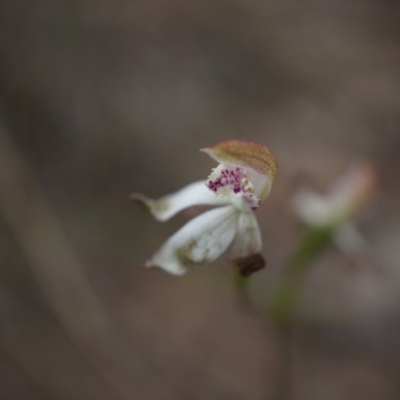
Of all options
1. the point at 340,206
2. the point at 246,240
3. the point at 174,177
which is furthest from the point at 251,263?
the point at 174,177

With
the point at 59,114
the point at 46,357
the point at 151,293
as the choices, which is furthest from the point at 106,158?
the point at 46,357

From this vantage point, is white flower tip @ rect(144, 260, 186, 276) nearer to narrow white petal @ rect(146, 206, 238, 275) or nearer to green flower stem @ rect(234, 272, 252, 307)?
Result: narrow white petal @ rect(146, 206, 238, 275)

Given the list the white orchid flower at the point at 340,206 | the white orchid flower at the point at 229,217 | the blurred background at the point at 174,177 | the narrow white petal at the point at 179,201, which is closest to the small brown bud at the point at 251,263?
the white orchid flower at the point at 229,217

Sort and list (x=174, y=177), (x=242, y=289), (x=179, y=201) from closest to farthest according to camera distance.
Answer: (x=179, y=201) → (x=242, y=289) → (x=174, y=177)

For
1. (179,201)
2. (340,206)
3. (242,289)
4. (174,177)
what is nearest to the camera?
(179,201)

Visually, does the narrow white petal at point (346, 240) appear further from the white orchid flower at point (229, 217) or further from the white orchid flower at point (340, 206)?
the white orchid flower at point (229, 217)

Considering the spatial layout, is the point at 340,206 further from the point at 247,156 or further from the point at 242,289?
the point at 247,156

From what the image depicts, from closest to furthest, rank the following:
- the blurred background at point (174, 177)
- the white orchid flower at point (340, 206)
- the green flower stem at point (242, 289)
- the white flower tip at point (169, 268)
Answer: the white flower tip at point (169, 268) < the green flower stem at point (242, 289) < the white orchid flower at point (340, 206) < the blurred background at point (174, 177)

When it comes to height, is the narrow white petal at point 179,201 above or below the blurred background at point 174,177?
below

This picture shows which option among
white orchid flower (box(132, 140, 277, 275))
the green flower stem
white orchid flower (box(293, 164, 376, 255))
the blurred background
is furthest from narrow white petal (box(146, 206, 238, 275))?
the blurred background
